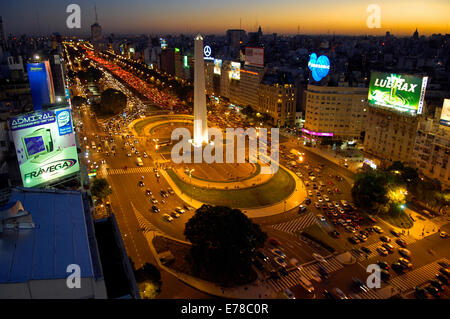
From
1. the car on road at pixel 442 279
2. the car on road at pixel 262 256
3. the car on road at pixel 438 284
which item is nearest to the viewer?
the car on road at pixel 438 284

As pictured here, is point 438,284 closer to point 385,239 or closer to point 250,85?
point 385,239

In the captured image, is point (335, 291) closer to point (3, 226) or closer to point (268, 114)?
point (3, 226)

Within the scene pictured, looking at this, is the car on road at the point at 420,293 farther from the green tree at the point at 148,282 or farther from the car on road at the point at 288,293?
the green tree at the point at 148,282

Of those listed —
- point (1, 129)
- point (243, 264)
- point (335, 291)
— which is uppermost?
point (1, 129)

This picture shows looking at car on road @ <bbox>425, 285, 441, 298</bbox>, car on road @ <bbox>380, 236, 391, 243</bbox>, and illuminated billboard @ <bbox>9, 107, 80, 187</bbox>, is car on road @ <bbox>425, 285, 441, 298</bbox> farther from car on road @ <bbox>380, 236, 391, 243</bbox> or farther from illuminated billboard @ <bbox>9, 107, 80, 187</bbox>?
illuminated billboard @ <bbox>9, 107, 80, 187</bbox>

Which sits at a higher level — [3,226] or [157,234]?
[3,226]

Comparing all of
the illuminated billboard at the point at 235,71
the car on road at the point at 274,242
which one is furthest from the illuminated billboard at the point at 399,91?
the illuminated billboard at the point at 235,71
